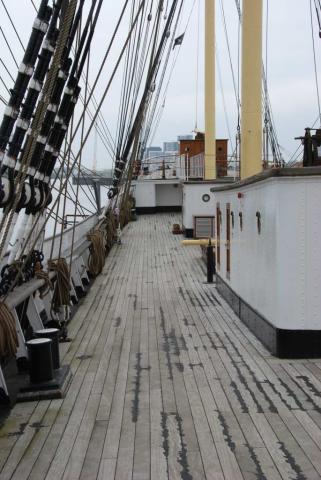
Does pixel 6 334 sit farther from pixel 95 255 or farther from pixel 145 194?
pixel 145 194

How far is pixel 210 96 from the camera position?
20.5m

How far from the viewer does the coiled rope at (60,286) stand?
23.6ft

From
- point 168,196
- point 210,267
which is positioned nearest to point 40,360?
point 210,267

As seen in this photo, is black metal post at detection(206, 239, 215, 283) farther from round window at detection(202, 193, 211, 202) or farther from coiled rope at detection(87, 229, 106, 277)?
round window at detection(202, 193, 211, 202)

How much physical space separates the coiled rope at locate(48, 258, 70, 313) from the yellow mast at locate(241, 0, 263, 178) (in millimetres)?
3958

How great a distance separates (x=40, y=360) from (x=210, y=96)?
17019 millimetres

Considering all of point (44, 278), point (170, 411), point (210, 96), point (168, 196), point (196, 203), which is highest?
point (210, 96)

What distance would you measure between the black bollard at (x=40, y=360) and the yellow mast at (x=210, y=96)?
16225 mm

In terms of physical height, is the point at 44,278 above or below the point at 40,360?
above

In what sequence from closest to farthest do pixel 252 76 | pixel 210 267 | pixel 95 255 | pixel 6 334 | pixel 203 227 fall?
1. pixel 6 334
2. pixel 252 76
3. pixel 210 267
4. pixel 95 255
5. pixel 203 227

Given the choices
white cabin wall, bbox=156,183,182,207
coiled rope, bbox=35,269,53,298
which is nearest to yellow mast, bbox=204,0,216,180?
white cabin wall, bbox=156,183,182,207

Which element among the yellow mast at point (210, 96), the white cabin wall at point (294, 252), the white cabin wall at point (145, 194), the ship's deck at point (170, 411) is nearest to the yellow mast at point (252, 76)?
the ship's deck at point (170, 411)

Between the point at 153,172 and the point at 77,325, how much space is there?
25.9 meters

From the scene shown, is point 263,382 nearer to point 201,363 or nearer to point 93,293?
point 201,363
